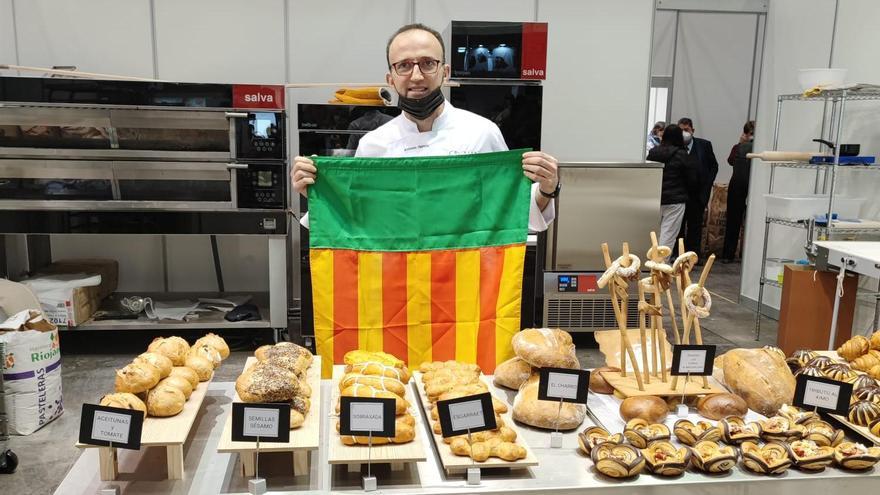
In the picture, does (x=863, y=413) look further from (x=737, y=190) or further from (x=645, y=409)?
(x=737, y=190)

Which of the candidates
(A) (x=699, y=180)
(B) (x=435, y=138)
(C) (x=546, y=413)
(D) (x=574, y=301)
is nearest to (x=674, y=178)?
(A) (x=699, y=180)

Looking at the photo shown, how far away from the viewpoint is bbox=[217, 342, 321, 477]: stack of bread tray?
134 centimetres

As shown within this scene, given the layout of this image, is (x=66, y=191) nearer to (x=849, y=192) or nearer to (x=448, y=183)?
(x=448, y=183)

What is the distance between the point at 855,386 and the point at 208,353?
69.7 inches

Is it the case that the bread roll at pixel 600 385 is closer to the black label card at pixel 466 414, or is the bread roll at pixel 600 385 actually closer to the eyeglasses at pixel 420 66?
the black label card at pixel 466 414

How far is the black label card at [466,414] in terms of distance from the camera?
139cm

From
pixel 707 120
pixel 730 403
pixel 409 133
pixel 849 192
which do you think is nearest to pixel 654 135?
pixel 707 120

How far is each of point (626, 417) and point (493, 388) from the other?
0.37m

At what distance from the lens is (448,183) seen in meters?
2.35

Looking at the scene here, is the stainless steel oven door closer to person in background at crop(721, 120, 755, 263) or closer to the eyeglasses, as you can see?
the eyeglasses

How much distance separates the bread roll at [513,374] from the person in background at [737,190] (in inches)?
259

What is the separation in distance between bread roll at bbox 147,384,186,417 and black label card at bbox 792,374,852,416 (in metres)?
1.50

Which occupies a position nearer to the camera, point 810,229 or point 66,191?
point 66,191

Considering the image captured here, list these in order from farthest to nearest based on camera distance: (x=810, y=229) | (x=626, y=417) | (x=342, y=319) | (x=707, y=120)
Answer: (x=707, y=120) → (x=810, y=229) → (x=342, y=319) → (x=626, y=417)
